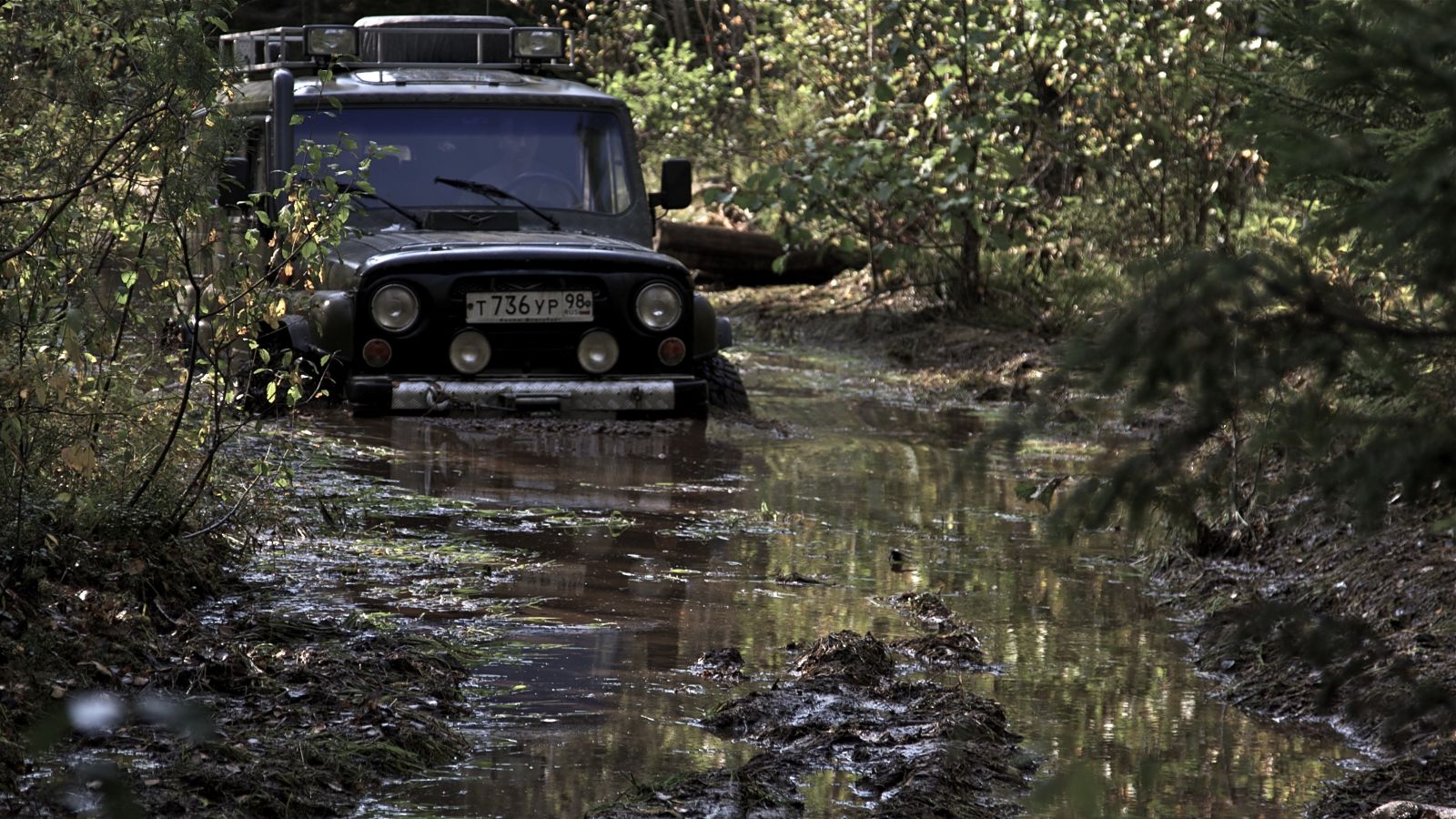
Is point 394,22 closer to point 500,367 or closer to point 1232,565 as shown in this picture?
point 500,367

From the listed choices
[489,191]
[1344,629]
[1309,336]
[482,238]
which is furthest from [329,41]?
[1344,629]

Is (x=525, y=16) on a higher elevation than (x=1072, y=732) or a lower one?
higher

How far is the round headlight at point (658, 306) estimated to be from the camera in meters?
8.67

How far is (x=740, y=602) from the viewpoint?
563cm

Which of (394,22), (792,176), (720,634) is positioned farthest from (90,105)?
(792,176)

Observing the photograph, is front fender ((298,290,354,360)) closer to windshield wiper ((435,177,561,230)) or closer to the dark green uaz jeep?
the dark green uaz jeep

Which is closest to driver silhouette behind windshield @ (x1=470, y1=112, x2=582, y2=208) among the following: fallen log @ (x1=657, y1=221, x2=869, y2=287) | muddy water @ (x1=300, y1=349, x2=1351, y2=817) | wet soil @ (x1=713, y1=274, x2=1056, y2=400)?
muddy water @ (x1=300, y1=349, x2=1351, y2=817)

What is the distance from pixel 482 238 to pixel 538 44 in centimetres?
199

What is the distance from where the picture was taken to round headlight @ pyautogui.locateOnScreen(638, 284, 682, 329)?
8.67 m

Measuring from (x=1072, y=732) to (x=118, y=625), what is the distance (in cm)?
224

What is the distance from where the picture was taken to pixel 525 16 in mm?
23328

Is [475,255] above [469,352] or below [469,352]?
above

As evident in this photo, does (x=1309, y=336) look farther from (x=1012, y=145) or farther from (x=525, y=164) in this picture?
(x=1012, y=145)

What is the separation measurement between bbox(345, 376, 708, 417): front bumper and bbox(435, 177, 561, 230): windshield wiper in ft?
3.49
